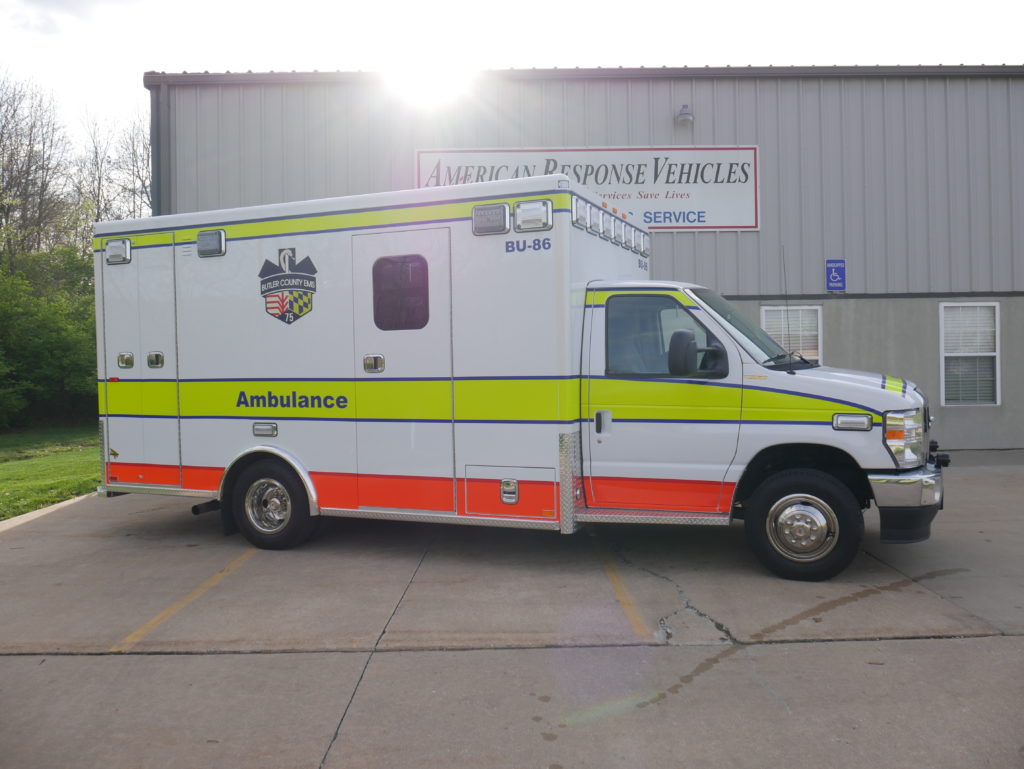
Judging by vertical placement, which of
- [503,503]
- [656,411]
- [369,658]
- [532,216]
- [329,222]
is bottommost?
[369,658]

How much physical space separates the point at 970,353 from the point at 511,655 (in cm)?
1111

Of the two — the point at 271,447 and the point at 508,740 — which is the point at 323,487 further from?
the point at 508,740

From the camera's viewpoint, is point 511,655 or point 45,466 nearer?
point 511,655

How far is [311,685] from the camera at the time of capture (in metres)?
4.59

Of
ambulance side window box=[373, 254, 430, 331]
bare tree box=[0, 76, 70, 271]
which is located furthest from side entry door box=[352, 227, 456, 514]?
bare tree box=[0, 76, 70, 271]

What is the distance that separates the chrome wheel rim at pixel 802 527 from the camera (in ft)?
20.4

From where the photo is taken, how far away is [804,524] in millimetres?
6266

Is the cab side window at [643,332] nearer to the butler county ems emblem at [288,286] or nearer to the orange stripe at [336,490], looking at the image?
the orange stripe at [336,490]

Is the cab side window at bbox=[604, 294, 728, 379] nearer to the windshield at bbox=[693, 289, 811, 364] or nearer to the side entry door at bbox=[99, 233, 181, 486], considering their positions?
the windshield at bbox=[693, 289, 811, 364]

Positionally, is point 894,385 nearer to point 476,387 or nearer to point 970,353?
point 476,387

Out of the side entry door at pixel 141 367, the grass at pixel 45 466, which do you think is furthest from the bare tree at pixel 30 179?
the side entry door at pixel 141 367

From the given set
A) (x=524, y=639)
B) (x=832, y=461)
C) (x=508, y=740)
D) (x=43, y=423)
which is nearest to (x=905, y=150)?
(x=832, y=461)

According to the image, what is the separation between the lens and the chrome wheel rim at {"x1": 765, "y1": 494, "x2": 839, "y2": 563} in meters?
6.22

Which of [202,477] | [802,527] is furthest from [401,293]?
[802,527]
